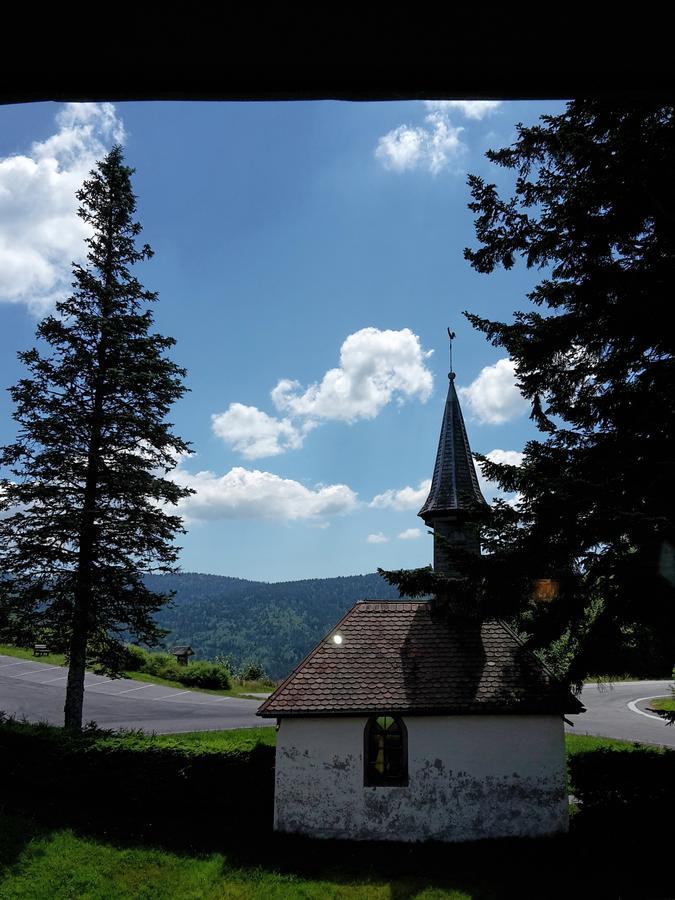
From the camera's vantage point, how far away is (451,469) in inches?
729

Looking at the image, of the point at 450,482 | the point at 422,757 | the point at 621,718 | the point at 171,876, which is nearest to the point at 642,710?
the point at 621,718

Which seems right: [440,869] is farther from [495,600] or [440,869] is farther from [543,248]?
[543,248]

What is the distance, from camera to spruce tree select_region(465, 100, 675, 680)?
9.48m

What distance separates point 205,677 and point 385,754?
26728 mm

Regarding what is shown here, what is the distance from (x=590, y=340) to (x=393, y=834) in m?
12.6


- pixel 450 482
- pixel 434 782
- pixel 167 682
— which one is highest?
pixel 450 482

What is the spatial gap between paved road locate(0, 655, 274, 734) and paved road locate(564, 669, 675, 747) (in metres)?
15.0

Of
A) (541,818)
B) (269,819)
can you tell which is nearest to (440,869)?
(541,818)

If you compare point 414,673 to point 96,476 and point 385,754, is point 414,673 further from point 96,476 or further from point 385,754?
point 96,476

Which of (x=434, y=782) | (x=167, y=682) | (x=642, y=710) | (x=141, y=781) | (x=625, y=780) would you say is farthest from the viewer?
(x=167, y=682)

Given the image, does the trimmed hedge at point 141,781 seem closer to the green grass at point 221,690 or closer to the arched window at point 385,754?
the arched window at point 385,754

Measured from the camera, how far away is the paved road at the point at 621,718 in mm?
23402

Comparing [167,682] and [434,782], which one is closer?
[434,782]

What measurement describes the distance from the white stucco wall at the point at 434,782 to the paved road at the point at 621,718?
35.8ft
